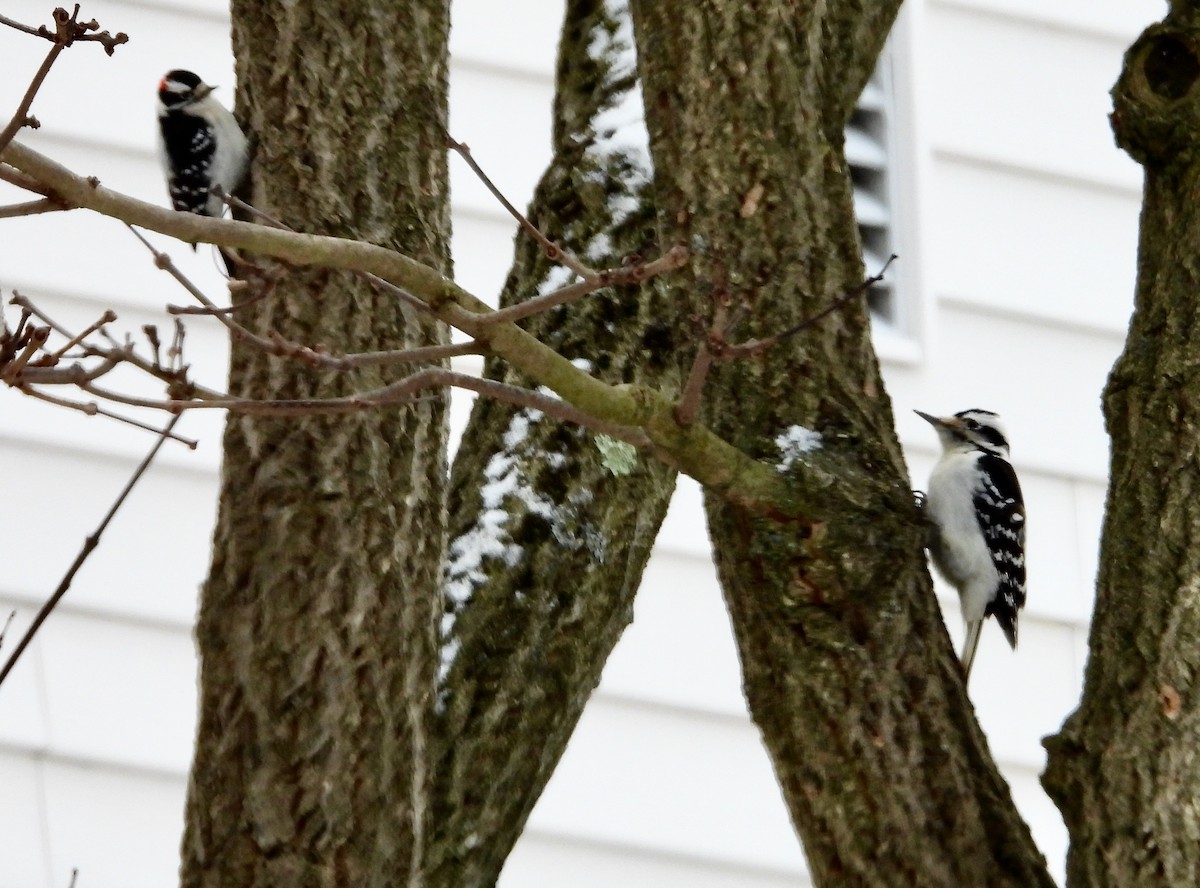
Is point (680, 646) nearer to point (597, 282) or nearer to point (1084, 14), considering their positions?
point (1084, 14)

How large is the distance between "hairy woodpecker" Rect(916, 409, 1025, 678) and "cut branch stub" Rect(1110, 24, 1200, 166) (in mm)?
2063

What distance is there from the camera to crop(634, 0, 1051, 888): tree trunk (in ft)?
9.42

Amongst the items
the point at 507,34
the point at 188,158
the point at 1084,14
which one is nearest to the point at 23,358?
the point at 188,158

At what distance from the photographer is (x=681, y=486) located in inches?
258

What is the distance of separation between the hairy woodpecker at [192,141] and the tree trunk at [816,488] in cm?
144

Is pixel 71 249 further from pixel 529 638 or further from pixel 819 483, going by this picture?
pixel 819 483

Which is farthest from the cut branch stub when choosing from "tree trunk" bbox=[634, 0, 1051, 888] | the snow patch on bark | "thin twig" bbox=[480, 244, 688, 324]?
"thin twig" bbox=[480, 244, 688, 324]

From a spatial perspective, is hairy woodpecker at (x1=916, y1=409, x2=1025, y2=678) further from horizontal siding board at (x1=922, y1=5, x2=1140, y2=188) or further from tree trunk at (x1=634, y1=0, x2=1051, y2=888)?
tree trunk at (x1=634, y1=0, x2=1051, y2=888)

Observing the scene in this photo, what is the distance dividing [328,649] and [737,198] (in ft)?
3.47

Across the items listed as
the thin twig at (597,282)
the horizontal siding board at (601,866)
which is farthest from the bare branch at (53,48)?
the horizontal siding board at (601,866)

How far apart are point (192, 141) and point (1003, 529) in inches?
99.3

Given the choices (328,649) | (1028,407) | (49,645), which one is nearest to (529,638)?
(328,649)

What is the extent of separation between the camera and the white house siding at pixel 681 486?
20.0 ft

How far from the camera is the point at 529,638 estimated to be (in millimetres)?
3604
